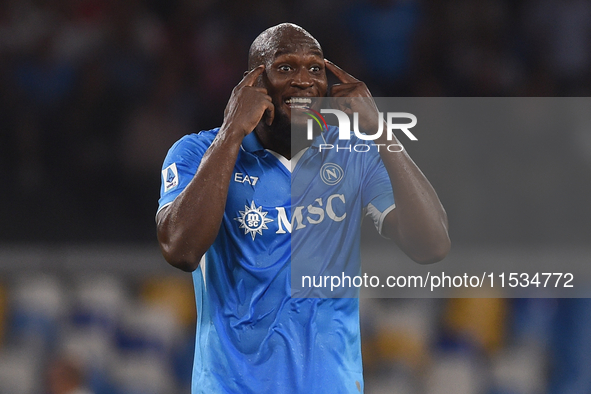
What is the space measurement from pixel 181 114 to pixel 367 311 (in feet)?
6.68

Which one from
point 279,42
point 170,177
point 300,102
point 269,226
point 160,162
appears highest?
point 160,162

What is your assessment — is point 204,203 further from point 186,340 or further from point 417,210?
point 186,340

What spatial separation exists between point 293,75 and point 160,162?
2.73 meters

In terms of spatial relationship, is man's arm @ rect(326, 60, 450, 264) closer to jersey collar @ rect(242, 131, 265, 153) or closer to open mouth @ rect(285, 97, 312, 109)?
open mouth @ rect(285, 97, 312, 109)

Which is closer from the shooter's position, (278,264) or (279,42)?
(278,264)

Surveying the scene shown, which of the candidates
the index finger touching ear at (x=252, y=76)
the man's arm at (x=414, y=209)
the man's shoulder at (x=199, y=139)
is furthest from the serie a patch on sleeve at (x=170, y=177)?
the man's arm at (x=414, y=209)

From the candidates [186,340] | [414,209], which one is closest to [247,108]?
[414,209]

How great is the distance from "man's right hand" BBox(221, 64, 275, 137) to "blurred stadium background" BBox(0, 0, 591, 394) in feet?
6.31

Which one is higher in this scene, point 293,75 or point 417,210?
point 293,75

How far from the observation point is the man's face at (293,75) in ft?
7.38

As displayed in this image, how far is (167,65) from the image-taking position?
5.21 meters

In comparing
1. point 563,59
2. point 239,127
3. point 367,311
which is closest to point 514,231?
point 367,311

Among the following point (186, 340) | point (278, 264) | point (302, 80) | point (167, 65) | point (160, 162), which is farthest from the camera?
point (167, 65)

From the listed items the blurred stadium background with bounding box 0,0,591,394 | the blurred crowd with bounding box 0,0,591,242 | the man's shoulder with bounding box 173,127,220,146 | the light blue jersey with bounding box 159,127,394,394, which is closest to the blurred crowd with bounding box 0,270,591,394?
the blurred stadium background with bounding box 0,0,591,394
